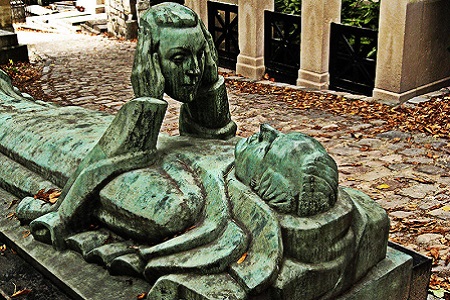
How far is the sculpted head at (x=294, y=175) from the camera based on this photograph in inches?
109

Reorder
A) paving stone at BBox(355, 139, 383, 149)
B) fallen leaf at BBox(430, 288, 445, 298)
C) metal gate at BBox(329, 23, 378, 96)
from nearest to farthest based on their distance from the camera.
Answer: fallen leaf at BBox(430, 288, 445, 298) < paving stone at BBox(355, 139, 383, 149) < metal gate at BBox(329, 23, 378, 96)

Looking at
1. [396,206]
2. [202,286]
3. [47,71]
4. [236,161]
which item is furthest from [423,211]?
[47,71]

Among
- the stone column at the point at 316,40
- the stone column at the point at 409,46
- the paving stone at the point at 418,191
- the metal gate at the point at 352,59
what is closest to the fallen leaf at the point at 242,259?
the paving stone at the point at 418,191

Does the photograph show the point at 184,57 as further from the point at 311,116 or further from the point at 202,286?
the point at 311,116

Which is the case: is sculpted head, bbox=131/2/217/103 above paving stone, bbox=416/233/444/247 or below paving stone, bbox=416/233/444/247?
above

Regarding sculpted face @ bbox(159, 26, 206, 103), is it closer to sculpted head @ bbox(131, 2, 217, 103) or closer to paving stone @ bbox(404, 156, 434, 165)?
sculpted head @ bbox(131, 2, 217, 103)

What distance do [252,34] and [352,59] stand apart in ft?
6.39

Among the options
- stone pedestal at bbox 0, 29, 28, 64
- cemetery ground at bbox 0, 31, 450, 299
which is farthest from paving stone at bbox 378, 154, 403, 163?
stone pedestal at bbox 0, 29, 28, 64

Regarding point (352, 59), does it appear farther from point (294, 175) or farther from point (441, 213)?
point (294, 175)

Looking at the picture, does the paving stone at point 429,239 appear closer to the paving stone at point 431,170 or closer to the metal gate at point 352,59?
the paving stone at point 431,170

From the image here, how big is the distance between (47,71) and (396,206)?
840cm

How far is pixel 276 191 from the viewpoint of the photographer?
9.27 feet

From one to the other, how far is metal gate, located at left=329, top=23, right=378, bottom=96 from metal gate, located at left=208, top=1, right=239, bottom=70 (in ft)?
7.43

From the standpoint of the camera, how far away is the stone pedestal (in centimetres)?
1264
